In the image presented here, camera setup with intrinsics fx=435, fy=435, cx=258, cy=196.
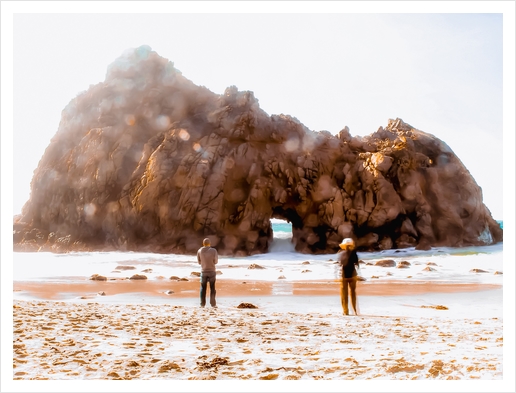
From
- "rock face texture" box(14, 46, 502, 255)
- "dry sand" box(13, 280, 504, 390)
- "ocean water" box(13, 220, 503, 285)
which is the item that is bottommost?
"ocean water" box(13, 220, 503, 285)

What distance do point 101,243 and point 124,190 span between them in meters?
3.90

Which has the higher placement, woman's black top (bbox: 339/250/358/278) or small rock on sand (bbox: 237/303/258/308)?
woman's black top (bbox: 339/250/358/278)

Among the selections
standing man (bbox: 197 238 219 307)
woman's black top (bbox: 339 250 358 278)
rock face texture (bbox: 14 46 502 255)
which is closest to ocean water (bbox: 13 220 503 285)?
woman's black top (bbox: 339 250 358 278)

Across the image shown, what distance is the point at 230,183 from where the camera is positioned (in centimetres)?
2872

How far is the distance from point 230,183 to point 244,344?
2306 cm

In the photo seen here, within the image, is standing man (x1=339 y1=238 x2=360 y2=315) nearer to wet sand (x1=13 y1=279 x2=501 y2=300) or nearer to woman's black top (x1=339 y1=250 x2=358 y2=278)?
woman's black top (x1=339 y1=250 x2=358 y2=278)

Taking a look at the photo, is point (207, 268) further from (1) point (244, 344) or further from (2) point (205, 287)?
(1) point (244, 344)

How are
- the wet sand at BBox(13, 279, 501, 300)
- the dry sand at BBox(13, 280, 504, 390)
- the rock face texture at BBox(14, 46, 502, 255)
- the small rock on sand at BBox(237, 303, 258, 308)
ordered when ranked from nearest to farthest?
the dry sand at BBox(13, 280, 504, 390) < the small rock on sand at BBox(237, 303, 258, 308) < the wet sand at BBox(13, 279, 501, 300) < the rock face texture at BBox(14, 46, 502, 255)

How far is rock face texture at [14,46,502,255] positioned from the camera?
27.9 m

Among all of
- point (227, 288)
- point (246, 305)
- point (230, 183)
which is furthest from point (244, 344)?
point (230, 183)

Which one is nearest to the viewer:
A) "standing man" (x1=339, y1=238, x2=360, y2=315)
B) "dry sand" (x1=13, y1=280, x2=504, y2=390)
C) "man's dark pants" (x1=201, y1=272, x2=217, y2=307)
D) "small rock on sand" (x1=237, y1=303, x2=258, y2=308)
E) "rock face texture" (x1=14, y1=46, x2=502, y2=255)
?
"dry sand" (x1=13, y1=280, x2=504, y2=390)

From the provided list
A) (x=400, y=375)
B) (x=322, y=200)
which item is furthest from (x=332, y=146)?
(x=400, y=375)

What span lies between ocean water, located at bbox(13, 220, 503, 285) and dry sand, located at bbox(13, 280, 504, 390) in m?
2.18

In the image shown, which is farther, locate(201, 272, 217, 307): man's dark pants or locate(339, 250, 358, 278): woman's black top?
locate(201, 272, 217, 307): man's dark pants
